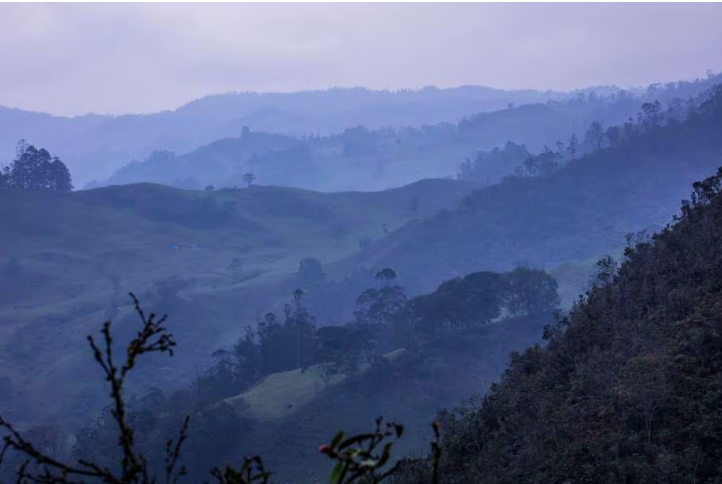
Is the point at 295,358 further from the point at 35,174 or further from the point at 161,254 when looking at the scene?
the point at 35,174

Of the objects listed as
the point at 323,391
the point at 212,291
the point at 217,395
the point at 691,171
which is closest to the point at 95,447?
the point at 217,395

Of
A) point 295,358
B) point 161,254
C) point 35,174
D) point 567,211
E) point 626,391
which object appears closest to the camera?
point 626,391

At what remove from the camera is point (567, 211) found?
9962 cm

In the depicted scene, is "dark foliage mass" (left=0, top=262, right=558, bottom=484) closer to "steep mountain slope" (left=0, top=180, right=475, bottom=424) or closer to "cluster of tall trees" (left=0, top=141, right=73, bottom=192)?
"steep mountain slope" (left=0, top=180, right=475, bottom=424)

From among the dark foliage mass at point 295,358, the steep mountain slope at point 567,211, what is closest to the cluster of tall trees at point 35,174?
the steep mountain slope at point 567,211

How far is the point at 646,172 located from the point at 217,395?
78191 millimetres

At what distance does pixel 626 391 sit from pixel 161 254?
90.9m

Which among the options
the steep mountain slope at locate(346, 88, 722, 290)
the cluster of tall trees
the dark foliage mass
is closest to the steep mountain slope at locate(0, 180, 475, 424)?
the cluster of tall trees

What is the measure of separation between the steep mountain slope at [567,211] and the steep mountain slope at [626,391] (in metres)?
63.4

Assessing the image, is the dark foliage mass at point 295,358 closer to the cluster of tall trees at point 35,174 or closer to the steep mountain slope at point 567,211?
the steep mountain slope at point 567,211

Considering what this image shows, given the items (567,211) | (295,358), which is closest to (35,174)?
(295,358)

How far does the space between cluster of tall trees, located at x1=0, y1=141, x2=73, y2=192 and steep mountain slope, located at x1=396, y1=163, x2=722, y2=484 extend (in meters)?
103

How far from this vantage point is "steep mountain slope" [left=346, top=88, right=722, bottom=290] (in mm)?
91750

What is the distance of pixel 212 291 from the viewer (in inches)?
3270
